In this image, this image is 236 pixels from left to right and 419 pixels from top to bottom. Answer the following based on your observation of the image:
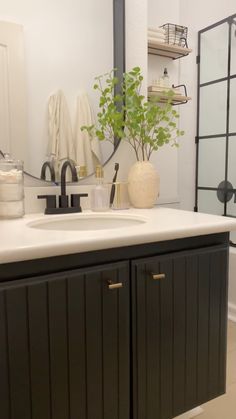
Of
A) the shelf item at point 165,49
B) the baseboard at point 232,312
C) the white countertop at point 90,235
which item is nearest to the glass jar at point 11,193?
the white countertop at point 90,235

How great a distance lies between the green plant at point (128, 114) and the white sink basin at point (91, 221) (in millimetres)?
386

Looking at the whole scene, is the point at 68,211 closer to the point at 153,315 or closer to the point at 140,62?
the point at 153,315

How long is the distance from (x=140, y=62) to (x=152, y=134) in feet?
1.12

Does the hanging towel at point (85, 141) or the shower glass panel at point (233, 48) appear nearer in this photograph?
the hanging towel at point (85, 141)

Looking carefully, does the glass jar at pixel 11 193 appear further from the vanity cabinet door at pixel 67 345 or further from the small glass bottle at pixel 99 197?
the vanity cabinet door at pixel 67 345

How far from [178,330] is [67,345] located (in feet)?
1.27

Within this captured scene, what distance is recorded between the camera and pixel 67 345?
0.89m

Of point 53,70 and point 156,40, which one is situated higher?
point 156,40

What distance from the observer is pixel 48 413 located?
2.93ft

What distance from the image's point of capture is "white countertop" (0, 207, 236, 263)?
0.81 meters

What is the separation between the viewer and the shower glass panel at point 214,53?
2.54m

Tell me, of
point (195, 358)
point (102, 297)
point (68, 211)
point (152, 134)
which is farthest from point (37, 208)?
point (195, 358)

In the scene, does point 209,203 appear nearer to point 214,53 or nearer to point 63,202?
point 214,53

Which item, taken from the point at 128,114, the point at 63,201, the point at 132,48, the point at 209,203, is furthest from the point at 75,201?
the point at 209,203
